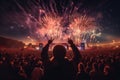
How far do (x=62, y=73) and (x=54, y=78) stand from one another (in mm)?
144

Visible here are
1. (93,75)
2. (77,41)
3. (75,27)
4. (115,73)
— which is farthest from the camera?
(77,41)

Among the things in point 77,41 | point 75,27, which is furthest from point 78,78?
point 77,41

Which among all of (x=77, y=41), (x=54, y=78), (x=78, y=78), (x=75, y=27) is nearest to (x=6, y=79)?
(x=78, y=78)

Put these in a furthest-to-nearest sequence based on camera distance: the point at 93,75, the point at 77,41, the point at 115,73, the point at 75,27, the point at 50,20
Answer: the point at 77,41
the point at 75,27
the point at 50,20
the point at 115,73
the point at 93,75

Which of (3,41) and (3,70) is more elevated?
(3,41)

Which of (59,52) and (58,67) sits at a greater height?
(59,52)

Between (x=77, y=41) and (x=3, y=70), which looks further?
(x=77, y=41)

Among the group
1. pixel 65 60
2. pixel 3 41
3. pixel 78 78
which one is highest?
pixel 3 41

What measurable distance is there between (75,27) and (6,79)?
140 feet

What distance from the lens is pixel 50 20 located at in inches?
1655

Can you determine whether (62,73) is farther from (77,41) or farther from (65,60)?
(77,41)

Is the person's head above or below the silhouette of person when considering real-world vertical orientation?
above

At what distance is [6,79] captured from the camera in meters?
5.80

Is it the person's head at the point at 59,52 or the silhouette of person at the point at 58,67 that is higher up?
the person's head at the point at 59,52
